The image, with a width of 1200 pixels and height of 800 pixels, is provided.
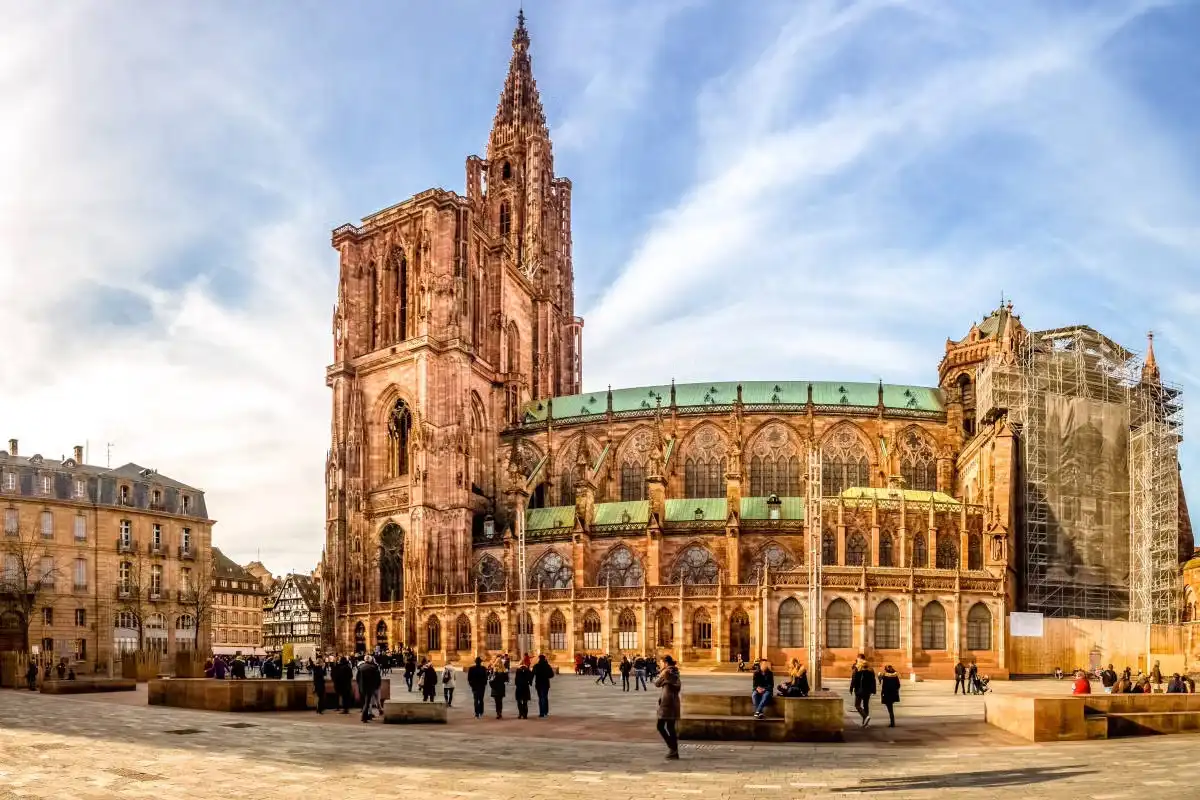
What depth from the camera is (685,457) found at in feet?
246

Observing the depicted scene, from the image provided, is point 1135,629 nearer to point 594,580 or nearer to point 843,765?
point 594,580

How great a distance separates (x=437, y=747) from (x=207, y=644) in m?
61.0

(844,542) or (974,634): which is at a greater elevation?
(844,542)

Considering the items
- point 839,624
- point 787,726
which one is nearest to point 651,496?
point 839,624

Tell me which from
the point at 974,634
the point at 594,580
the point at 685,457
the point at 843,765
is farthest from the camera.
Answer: the point at 685,457

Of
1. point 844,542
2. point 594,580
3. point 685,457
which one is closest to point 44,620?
point 594,580

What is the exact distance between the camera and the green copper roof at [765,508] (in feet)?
222

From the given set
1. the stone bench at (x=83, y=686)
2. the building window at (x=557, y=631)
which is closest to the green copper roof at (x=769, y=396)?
the building window at (x=557, y=631)

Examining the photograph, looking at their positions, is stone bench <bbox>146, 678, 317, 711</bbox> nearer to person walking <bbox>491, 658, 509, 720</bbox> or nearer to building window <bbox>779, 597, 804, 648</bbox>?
person walking <bbox>491, 658, 509, 720</bbox>

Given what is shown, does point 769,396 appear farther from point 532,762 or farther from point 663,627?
point 532,762

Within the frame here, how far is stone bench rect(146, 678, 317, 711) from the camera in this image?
28.9m

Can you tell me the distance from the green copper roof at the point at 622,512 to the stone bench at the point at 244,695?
130 feet

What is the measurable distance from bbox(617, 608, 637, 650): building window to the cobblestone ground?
36373 mm

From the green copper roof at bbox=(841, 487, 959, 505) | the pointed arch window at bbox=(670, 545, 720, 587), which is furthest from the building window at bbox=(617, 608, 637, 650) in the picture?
the green copper roof at bbox=(841, 487, 959, 505)
